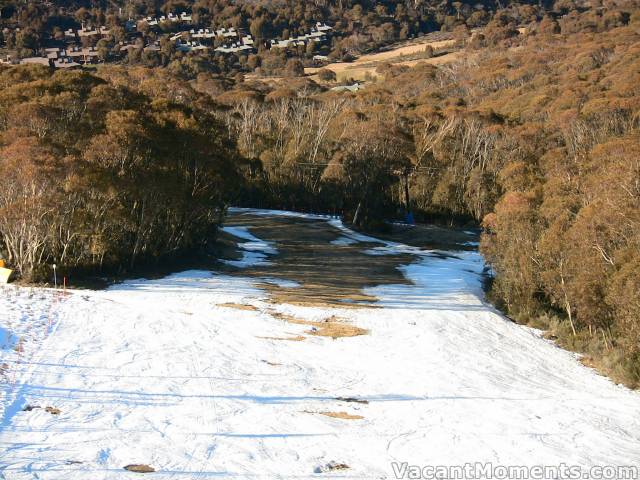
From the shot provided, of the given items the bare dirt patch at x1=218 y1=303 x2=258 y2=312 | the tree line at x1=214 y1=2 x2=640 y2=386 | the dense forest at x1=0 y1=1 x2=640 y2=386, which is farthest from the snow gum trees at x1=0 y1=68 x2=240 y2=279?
the tree line at x1=214 y1=2 x2=640 y2=386

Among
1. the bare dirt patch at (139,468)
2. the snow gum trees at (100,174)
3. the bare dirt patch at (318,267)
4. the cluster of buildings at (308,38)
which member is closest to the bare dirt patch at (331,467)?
the bare dirt patch at (139,468)

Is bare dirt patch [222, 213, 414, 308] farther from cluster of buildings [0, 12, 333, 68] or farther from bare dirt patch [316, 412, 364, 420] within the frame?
cluster of buildings [0, 12, 333, 68]

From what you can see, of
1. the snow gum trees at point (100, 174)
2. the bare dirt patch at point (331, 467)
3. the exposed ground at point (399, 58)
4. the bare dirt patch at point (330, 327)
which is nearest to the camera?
the bare dirt patch at point (331, 467)

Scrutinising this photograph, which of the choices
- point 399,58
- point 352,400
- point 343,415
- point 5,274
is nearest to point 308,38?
point 399,58

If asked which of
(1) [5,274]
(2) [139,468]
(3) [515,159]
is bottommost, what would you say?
→ (2) [139,468]

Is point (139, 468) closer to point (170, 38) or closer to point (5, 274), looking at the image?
point (5, 274)

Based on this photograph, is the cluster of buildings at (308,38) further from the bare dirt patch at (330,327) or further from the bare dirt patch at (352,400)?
the bare dirt patch at (352,400)
